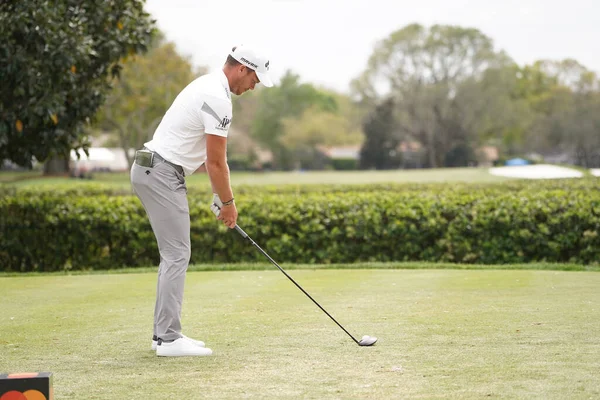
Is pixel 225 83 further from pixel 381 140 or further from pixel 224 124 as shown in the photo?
pixel 381 140

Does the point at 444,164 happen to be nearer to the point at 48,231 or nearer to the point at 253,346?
the point at 48,231

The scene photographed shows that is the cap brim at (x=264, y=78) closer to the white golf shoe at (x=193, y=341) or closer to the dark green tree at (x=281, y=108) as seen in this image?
the white golf shoe at (x=193, y=341)

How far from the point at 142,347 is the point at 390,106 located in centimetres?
7435

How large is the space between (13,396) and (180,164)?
2.37 meters

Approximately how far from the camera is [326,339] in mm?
5801

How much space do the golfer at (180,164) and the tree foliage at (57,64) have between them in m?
6.74

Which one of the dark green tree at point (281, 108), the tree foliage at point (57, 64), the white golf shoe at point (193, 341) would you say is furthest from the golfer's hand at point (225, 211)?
the dark green tree at point (281, 108)

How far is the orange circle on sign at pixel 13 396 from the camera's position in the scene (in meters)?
3.51

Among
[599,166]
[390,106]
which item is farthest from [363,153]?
[599,166]

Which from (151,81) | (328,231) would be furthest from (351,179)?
(328,231)

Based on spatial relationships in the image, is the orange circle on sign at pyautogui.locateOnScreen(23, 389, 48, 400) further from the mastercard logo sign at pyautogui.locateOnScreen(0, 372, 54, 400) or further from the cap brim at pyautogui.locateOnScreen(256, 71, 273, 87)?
the cap brim at pyautogui.locateOnScreen(256, 71, 273, 87)

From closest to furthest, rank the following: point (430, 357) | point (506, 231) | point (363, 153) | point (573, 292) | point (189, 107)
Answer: point (430, 357)
point (189, 107)
point (573, 292)
point (506, 231)
point (363, 153)

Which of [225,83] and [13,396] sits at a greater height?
[225,83]

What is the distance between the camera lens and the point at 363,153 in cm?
7869
